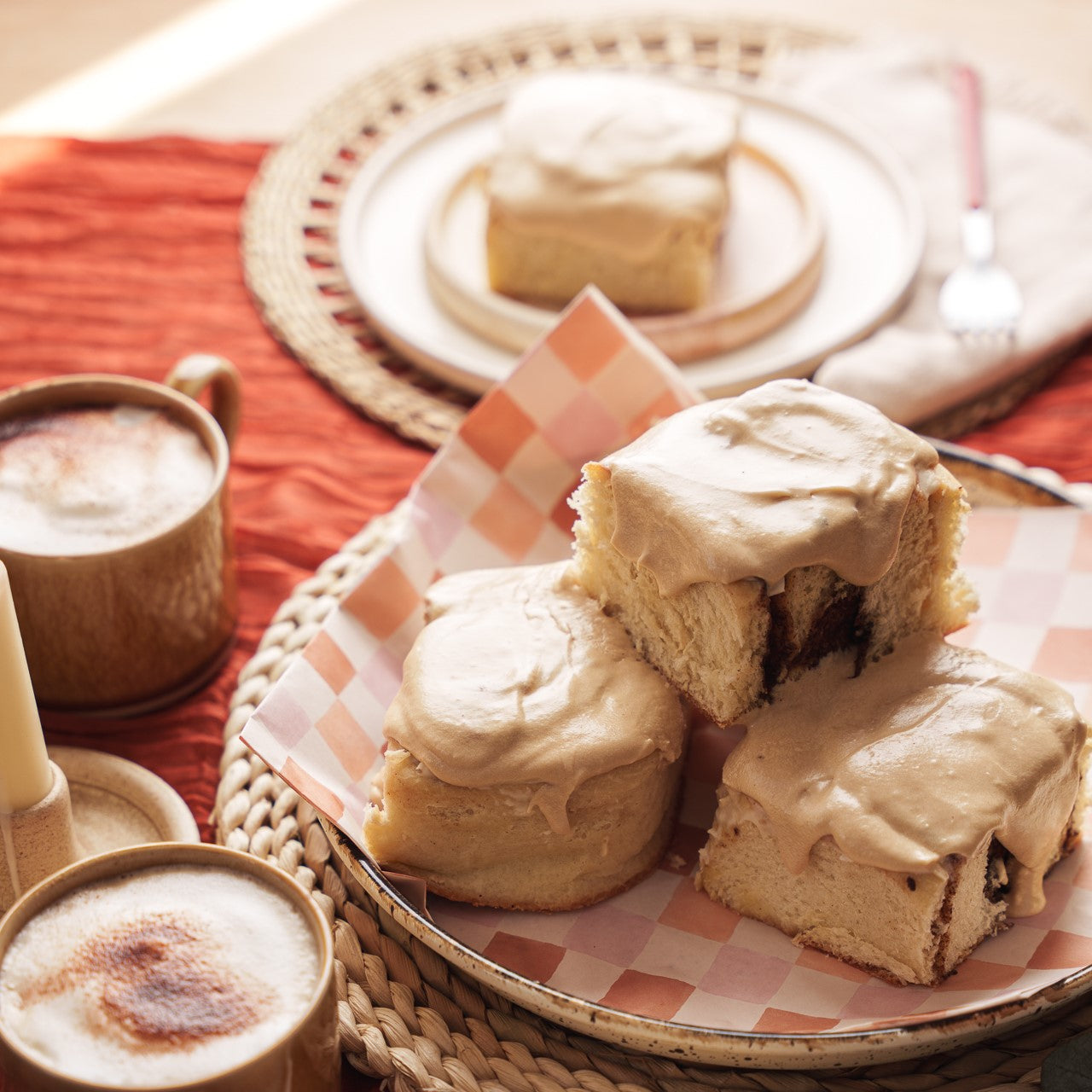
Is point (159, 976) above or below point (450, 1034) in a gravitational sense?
above

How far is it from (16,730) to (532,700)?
51cm

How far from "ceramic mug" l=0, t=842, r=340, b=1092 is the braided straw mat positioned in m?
1.09

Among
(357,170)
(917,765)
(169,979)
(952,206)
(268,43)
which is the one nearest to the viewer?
(169,979)

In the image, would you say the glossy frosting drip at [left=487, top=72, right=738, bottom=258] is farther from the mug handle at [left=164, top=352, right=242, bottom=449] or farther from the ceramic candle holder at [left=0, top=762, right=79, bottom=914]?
the ceramic candle holder at [left=0, top=762, right=79, bottom=914]

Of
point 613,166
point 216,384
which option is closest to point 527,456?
point 216,384

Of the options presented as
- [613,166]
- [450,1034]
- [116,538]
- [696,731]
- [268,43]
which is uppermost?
Answer: [613,166]

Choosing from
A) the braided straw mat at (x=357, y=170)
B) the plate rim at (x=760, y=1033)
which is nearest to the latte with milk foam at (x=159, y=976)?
the plate rim at (x=760, y=1033)

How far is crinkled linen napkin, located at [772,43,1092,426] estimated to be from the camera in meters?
2.22

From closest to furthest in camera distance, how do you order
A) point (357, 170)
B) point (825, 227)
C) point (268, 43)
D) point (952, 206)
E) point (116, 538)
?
1. point (116, 538)
2. point (825, 227)
3. point (952, 206)
4. point (357, 170)
5. point (268, 43)

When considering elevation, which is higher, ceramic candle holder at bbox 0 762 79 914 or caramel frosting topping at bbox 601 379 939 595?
caramel frosting topping at bbox 601 379 939 595

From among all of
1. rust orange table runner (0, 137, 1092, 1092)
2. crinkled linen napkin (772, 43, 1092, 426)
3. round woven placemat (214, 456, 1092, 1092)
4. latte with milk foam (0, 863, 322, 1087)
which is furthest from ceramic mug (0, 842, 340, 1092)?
crinkled linen napkin (772, 43, 1092, 426)

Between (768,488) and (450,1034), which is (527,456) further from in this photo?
(450,1034)

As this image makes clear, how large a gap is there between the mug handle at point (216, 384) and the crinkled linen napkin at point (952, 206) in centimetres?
90

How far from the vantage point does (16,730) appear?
138 centimetres
